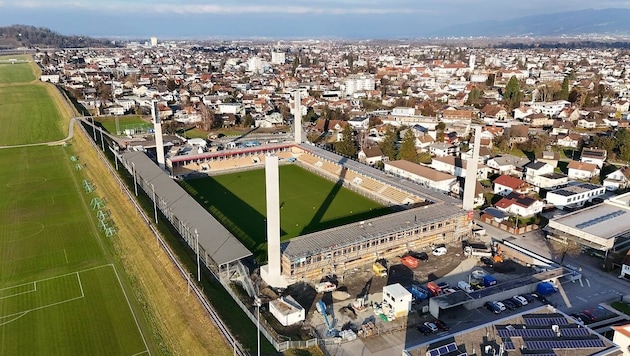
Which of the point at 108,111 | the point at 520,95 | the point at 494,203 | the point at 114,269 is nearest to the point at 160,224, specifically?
the point at 114,269

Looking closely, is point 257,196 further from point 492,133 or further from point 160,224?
point 492,133

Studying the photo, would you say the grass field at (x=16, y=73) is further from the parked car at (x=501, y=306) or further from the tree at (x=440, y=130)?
the parked car at (x=501, y=306)

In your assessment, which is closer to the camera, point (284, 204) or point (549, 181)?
point (284, 204)

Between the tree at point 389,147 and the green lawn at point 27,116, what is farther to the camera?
the green lawn at point 27,116

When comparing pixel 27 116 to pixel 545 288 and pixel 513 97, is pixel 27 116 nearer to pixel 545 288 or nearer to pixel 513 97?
pixel 545 288

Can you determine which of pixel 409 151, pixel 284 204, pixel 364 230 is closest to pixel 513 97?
pixel 409 151

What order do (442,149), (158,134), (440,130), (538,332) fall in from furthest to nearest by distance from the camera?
(440,130) → (442,149) → (158,134) → (538,332)

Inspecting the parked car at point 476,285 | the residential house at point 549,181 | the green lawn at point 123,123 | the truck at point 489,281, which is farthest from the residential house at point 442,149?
the green lawn at point 123,123

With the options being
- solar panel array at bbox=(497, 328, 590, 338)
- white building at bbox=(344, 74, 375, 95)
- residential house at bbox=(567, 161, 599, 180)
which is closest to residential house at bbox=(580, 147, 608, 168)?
residential house at bbox=(567, 161, 599, 180)
